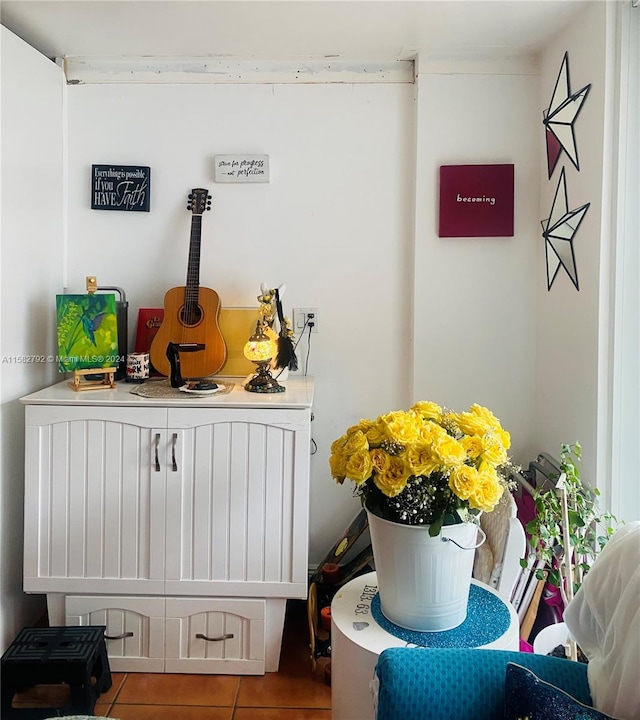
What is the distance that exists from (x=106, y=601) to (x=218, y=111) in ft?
5.95

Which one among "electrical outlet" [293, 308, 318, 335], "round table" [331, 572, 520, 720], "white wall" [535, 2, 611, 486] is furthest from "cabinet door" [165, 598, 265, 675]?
"white wall" [535, 2, 611, 486]

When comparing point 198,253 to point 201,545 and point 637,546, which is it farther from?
point 637,546

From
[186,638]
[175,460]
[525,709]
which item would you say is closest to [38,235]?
[175,460]

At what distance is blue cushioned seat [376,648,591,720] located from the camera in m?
1.03

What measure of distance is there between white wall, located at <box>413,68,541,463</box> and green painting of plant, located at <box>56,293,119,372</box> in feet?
3.74

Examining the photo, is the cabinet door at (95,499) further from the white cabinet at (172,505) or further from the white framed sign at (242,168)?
the white framed sign at (242,168)

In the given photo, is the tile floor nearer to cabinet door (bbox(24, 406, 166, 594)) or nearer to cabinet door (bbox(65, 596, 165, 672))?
cabinet door (bbox(65, 596, 165, 672))

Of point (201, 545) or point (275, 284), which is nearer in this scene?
point (201, 545)

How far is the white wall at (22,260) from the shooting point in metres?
1.89

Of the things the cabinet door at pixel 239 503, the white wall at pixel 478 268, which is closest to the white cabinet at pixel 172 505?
the cabinet door at pixel 239 503

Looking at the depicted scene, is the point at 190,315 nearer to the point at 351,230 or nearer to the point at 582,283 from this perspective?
the point at 351,230

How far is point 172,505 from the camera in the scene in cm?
181

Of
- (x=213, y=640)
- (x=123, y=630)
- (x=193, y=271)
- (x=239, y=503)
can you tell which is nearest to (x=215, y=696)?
(x=213, y=640)

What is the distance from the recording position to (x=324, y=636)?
1.98 meters
